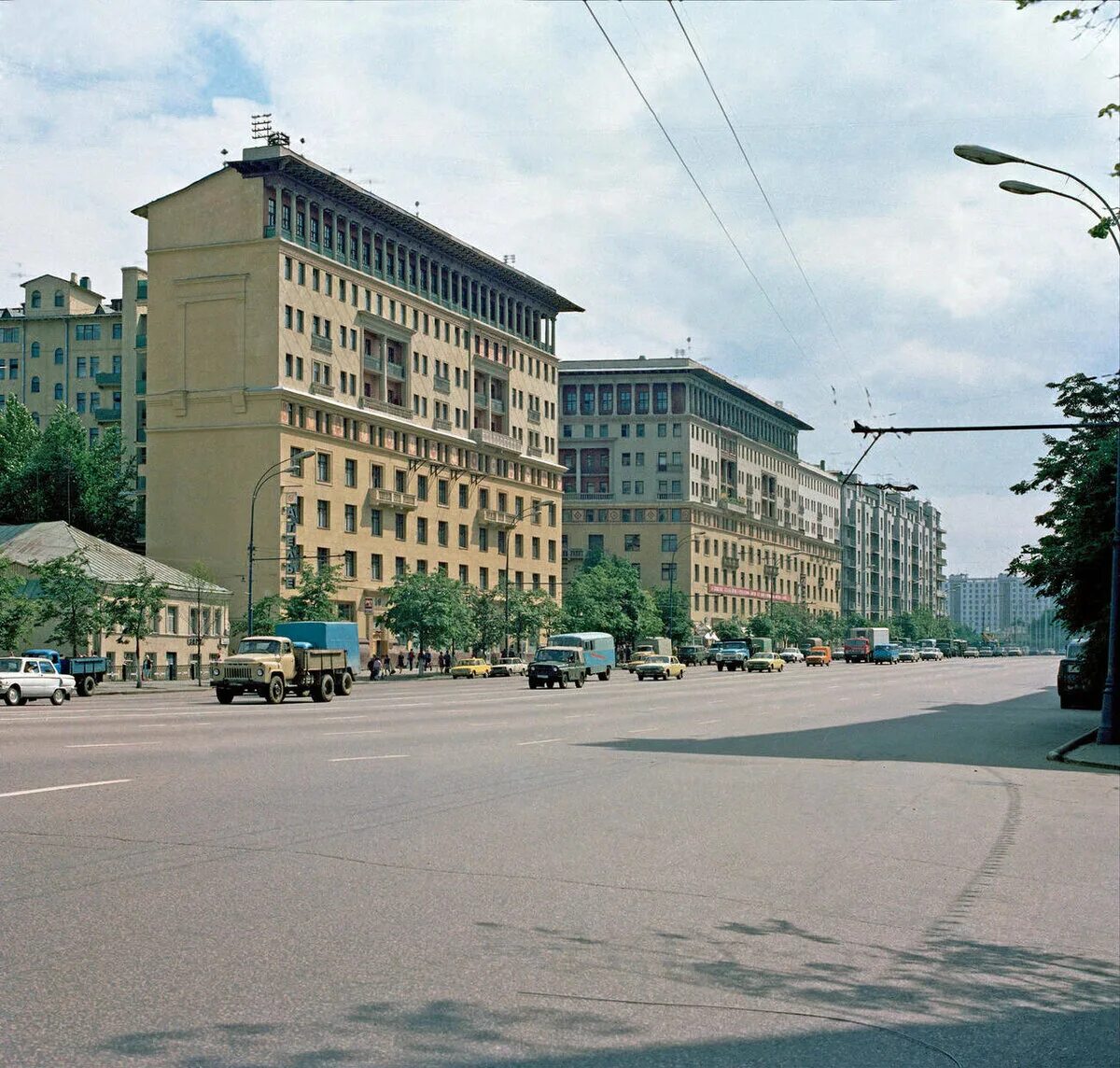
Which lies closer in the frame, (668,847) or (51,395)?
(668,847)

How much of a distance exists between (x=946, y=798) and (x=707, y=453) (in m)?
134

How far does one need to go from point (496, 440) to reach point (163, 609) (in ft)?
133

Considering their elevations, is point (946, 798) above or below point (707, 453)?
below

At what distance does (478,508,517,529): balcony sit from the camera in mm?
104000

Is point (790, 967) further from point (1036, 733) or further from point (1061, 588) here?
point (1061, 588)

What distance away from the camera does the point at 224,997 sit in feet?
21.9

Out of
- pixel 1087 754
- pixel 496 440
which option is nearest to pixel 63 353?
pixel 496 440

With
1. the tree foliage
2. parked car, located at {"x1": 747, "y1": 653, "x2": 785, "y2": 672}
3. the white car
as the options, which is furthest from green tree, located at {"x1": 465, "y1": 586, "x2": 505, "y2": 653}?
the white car

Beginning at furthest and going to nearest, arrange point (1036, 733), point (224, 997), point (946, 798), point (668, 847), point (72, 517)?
point (72, 517), point (1036, 733), point (946, 798), point (668, 847), point (224, 997)

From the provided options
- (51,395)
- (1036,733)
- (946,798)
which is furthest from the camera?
(51,395)

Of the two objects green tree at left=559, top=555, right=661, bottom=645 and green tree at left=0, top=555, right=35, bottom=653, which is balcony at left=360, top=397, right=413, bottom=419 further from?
green tree at left=0, top=555, right=35, bottom=653

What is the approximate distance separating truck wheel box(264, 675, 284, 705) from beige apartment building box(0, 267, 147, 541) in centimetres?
8275

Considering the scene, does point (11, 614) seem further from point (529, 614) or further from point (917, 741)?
point (529, 614)

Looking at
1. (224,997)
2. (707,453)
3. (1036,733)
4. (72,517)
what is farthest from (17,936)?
(707,453)
